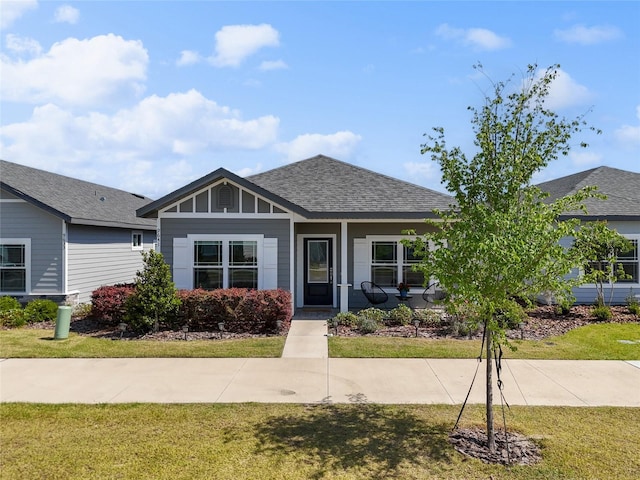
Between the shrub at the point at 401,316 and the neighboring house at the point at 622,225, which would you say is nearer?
the shrub at the point at 401,316

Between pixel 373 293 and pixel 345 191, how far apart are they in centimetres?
345

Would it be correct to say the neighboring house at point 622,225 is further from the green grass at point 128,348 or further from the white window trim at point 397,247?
the green grass at point 128,348

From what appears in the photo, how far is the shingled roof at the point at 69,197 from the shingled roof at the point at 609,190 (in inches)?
556

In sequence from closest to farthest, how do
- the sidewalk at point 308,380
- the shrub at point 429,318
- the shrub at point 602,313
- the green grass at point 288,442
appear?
1. the green grass at point 288,442
2. the sidewalk at point 308,380
3. the shrub at point 429,318
4. the shrub at point 602,313

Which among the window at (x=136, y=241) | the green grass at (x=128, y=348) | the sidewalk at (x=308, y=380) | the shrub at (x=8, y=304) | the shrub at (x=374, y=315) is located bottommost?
the sidewalk at (x=308, y=380)

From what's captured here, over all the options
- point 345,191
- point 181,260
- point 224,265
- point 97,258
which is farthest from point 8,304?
point 345,191

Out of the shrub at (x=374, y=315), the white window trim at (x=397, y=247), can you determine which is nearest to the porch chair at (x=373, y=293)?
the white window trim at (x=397, y=247)

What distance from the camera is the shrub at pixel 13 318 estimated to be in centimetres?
1199

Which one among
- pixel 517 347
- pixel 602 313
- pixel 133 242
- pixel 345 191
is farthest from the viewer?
pixel 133 242

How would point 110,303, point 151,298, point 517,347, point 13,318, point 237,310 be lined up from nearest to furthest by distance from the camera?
point 517,347 → point 151,298 → point 237,310 → point 110,303 → point 13,318

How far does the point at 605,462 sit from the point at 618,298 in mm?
12130

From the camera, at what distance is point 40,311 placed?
1266cm

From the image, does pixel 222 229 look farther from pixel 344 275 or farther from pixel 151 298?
pixel 344 275

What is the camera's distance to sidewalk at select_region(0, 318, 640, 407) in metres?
6.51
